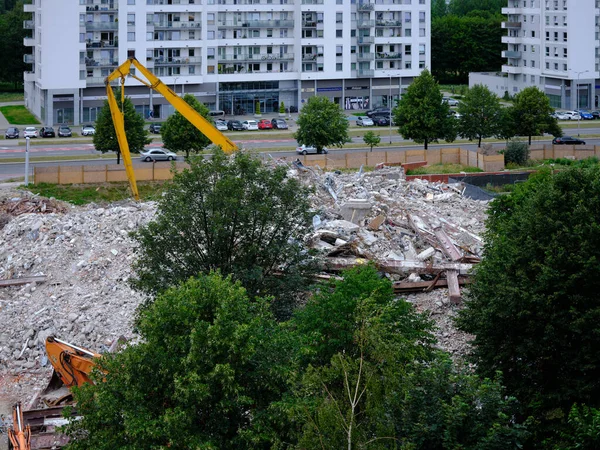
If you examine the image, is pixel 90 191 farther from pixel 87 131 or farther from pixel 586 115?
pixel 586 115

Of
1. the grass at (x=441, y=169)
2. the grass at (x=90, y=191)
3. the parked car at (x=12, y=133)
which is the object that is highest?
the parked car at (x=12, y=133)

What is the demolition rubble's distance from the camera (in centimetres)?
2730

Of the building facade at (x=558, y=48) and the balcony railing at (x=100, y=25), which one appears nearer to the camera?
the balcony railing at (x=100, y=25)

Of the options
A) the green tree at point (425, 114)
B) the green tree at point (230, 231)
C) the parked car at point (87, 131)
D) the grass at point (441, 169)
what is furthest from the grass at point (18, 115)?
the green tree at point (230, 231)

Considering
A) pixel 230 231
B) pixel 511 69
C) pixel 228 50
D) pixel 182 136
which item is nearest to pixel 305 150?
pixel 182 136

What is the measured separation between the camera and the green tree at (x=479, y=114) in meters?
60.8

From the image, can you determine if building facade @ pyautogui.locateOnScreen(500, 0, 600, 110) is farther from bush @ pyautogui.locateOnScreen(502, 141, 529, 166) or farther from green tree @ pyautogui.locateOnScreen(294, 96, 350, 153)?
green tree @ pyautogui.locateOnScreen(294, 96, 350, 153)

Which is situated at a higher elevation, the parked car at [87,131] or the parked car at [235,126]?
the parked car at [235,126]

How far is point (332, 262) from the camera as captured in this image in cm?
2859

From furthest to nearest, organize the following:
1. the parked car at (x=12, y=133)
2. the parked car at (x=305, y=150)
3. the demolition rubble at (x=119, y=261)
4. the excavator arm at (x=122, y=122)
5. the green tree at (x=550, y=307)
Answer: the parked car at (x=12, y=133) < the parked car at (x=305, y=150) < the excavator arm at (x=122, y=122) < the demolition rubble at (x=119, y=261) < the green tree at (x=550, y=307)

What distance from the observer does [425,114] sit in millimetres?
58625

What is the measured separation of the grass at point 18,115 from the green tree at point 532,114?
126ft

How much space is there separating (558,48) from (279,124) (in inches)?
1086

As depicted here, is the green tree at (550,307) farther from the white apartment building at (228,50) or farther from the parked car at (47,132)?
the white apartment building at (228,50)
